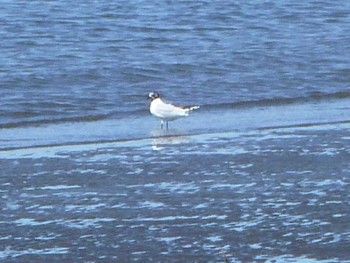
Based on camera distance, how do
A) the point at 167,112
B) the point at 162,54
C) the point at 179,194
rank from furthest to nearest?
1. the point at 162,54
2. the point at 167,112
3. the point at 179,194

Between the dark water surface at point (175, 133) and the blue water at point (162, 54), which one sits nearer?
the dark water surface at point (175, 133)

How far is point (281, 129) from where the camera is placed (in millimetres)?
10914

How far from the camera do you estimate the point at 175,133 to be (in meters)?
11.0

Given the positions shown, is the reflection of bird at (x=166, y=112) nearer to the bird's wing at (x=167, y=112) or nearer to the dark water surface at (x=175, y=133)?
the bird's wing at (x=167, y=112)

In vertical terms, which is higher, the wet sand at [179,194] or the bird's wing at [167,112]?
the bird's wing at [167,112]

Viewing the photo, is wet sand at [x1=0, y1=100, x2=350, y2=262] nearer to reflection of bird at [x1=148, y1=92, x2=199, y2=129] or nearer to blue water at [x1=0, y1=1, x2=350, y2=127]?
reflection of bird at [x1=148, y1=92, x2=199, y2=129]

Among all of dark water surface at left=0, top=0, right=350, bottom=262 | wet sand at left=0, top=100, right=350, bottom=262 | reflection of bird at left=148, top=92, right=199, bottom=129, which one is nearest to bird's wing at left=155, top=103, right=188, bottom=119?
reflection of bird at left=148, top=92, right=199, bottom=129

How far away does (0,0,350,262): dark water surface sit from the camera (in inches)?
270

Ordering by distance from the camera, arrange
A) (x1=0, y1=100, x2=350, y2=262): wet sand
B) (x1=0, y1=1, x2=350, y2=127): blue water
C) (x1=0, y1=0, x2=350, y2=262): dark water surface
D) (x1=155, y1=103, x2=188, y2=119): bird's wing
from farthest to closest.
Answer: (x1=0, y1=1, x2=350, y2=127): blue water
(x1=155, y1=103, x2=188, y2=119): bird's wing
(x1=0, y1=0, x2=350, y2=262): dark water surface
(x1=0, y1=100, x2=350, y2=262): wet sand

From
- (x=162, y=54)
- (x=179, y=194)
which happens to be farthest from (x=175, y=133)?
(x=162, y=54)

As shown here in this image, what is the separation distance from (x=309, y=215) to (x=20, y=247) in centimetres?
165

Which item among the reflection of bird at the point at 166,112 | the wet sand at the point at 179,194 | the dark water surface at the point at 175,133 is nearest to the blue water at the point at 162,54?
the dark water surface at the point at 175,133

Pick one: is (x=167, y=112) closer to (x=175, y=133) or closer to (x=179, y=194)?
(x=175, y=133)

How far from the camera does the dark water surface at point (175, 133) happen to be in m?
6.85
